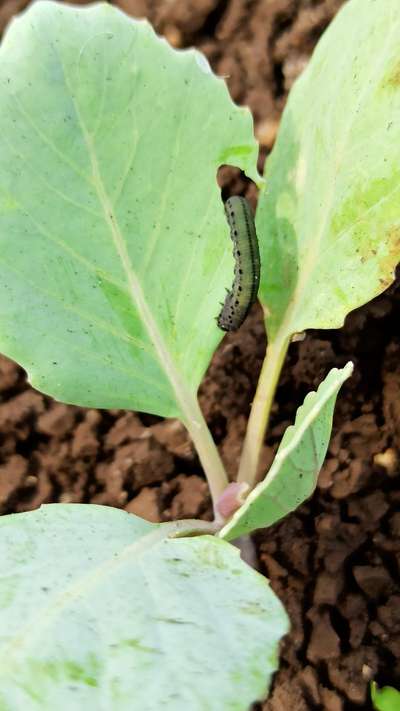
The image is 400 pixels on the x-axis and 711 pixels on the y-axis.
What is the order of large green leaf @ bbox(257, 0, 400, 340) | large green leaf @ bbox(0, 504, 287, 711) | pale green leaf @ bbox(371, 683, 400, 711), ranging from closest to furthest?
large green leaf @ bbox(0, 504, 287, 711) → large green leaf @ bbox(257, 0, 400, 340) → pale green leaf @ bbox(371, 683, 400, 711)

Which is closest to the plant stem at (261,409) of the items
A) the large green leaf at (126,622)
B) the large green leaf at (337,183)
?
the large green leaf at (337,183)

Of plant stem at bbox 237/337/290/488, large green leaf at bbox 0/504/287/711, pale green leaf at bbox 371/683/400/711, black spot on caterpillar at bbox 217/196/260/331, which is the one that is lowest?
pale green leaf at bbox 371/683/400/711

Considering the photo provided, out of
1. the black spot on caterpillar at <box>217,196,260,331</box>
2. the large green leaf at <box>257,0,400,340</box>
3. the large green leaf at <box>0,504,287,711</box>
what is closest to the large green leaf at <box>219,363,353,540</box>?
the large green leaf at <box>0,504,287,711</box>

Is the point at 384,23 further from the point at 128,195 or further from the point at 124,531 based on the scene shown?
the point at 124,531

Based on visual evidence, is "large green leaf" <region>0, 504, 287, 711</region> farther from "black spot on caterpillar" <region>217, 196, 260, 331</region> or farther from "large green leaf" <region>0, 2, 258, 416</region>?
"black spot on caterpillar" <region>217, 196, 260, 331</region>

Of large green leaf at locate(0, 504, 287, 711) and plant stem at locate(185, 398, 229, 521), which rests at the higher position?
plant stem at locate(185, 398, 229, 521)

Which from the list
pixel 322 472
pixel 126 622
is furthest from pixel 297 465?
pixel 322 472

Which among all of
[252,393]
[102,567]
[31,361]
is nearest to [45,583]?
[102,567]
